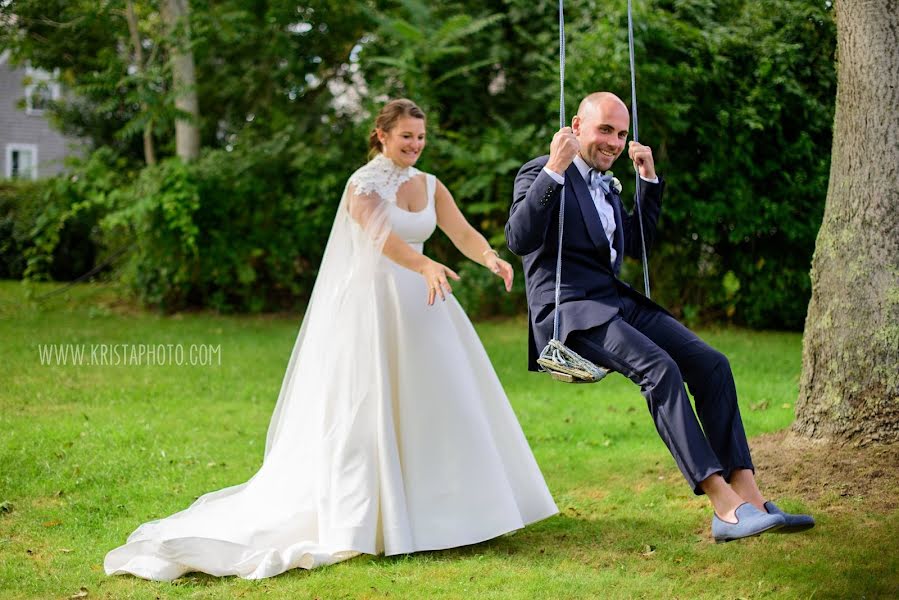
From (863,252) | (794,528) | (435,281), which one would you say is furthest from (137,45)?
(794,528)

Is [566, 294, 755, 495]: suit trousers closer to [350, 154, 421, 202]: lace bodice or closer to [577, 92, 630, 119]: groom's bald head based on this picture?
[577, 92, 630, 119]: groom's bald head

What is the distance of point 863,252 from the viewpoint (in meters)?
5.55

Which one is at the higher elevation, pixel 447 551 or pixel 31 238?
pixel 31 238

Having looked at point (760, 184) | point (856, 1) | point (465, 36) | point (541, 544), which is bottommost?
point (541, 544)

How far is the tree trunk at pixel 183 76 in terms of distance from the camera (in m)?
13.8

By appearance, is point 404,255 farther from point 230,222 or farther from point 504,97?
point 504,97

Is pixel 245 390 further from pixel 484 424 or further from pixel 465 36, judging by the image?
pixel 465 36

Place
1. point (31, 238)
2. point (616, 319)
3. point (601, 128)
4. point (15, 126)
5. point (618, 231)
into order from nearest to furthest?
1. point (616, 319)
2. point (601, 128)
3. point (618, 231)
4. point (31, 238)
5. point (15, 126)

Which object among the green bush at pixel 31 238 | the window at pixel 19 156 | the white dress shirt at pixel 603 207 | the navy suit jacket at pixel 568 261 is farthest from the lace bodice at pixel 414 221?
the window at pixel 19 156

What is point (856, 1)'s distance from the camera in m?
5.59

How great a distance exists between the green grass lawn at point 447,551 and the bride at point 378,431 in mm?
143

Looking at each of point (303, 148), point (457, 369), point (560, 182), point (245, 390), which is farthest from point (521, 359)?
point (560, 182)

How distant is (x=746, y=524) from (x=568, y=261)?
1390mm

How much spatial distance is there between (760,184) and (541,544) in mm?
8276
